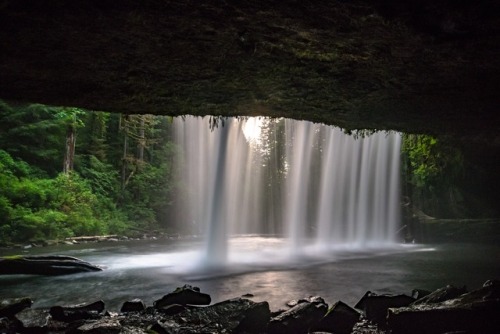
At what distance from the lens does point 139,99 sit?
709 centimetres

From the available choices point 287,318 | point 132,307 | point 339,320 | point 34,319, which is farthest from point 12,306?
point 339,320

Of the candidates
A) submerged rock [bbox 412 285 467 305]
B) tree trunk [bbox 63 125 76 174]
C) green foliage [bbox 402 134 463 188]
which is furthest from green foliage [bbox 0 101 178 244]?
submerged rock [bbox 412 285 467 305]

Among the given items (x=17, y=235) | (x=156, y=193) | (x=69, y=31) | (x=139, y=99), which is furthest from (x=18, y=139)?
(x=69, y=31)

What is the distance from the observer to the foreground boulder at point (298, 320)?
5020mm

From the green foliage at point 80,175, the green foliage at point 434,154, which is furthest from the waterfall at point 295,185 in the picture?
the green foliage at point 434,154

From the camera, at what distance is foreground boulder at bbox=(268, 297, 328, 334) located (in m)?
5.02

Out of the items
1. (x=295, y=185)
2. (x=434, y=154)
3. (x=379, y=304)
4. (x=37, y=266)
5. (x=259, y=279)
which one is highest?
(x=434, y=154)

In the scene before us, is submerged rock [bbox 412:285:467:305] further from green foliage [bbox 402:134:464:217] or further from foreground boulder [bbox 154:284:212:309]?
green foliage [bbox 402:134:464:217]

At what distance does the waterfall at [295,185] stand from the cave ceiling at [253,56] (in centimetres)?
748

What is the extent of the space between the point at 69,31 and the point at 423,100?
6.65m

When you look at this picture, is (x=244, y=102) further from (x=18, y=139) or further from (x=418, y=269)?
(x=18, y=139)

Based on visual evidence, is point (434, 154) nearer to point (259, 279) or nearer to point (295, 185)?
point (259, 279)

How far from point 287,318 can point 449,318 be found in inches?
85.8

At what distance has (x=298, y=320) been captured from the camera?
5.15 meters
